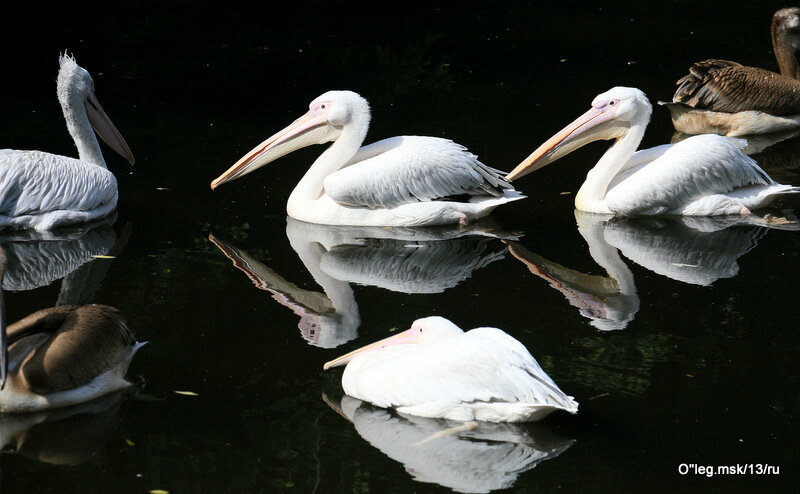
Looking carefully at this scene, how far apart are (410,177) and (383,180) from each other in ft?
0.53

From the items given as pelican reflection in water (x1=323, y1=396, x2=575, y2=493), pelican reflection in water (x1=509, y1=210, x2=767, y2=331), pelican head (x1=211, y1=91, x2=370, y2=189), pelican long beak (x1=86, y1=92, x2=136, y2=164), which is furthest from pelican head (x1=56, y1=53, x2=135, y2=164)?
pelican reflection in water (x1=323, y1=396, x2=575, y2=493)

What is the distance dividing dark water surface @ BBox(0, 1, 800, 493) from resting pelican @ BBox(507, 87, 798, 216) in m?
0.15

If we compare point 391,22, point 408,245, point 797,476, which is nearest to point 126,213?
point 408,245

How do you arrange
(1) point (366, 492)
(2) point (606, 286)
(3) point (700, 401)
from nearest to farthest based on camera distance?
(1) point (366, 492)
(3) point (700, 401)
(2) point (606, 286)

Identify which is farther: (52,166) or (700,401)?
(52,166)

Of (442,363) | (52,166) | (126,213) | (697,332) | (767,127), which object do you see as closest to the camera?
(442,363)

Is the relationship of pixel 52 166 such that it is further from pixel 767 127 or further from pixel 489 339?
pixel 767 127

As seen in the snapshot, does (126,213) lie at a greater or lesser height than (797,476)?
lesser

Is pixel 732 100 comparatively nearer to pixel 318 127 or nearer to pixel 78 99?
pixel 318 127

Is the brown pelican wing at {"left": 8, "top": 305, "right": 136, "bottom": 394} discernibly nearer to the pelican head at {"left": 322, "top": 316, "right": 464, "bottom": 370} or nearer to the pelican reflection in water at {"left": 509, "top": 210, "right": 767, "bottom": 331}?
the pelican head at {"left": 322, "top": 316, "right": 464, "bottom": 370}

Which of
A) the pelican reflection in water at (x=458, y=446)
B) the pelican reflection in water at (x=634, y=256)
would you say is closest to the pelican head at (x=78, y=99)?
the pelican reflection in water at (x=634, y=256)

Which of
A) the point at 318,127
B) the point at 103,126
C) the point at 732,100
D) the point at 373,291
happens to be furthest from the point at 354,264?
the point at 732,100

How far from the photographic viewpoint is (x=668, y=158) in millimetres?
6879

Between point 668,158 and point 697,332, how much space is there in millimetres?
1934
